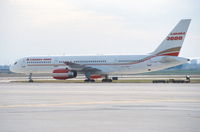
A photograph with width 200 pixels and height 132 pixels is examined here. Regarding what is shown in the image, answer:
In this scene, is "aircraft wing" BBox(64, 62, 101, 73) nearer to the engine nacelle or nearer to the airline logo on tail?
the engine nacelle

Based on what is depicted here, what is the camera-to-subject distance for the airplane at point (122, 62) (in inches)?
2392

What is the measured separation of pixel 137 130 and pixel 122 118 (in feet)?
9.37

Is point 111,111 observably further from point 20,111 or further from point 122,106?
point 20,111

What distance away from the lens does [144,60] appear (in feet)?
202

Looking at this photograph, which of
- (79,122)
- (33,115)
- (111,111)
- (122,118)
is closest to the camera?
(79,122)

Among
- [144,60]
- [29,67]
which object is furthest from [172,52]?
[29,67]

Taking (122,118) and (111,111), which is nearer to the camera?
(122,118)

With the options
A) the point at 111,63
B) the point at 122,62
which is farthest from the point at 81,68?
the point at 122,62

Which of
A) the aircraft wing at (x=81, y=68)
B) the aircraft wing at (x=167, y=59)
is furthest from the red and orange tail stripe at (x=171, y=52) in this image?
the aircraft wing at (x=81, y=68)

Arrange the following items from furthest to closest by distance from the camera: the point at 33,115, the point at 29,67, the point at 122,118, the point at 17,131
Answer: the point at 29,67
the point at 33,115
the point at 122,118
the point at 17,131

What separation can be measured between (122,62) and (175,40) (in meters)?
7.93

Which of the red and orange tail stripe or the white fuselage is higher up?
the red and orange tail stripe

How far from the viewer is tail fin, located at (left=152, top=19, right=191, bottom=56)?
60.7 meters

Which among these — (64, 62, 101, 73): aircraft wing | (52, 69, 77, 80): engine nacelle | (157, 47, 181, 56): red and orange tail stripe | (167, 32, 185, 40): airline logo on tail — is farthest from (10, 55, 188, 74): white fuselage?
(167, 32, 185, 40): airline logo on tail
